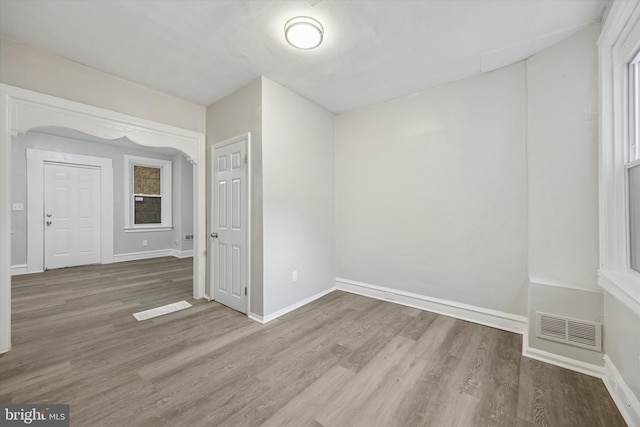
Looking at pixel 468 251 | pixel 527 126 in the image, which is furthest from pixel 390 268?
pixel 527 126

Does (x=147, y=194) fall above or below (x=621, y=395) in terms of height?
above

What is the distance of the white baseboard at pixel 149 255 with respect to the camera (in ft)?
18.7

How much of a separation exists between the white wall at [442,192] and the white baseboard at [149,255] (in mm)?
4599

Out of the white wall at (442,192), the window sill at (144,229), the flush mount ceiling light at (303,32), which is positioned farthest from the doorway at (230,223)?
the window sill at (144,229)

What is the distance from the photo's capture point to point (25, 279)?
4.14 meters

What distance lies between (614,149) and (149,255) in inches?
310

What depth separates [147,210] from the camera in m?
6.20

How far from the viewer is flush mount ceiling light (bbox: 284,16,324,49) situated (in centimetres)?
187

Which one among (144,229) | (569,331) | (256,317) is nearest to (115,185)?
(144,229)

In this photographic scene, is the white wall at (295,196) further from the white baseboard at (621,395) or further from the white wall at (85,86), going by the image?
the white baseboard at (621,395)

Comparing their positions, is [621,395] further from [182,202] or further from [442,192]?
[182,202]

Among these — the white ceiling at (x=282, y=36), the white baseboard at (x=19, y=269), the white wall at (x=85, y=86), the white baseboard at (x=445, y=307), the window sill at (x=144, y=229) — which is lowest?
the white baseboard at (x=445, y=307)

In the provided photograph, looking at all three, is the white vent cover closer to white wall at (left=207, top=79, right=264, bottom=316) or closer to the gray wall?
white wall at (left=207, top=79, right=264, bottom=316)

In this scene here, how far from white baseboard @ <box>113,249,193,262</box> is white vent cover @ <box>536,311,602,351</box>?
676 cm
